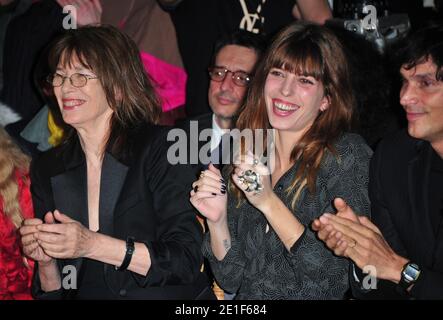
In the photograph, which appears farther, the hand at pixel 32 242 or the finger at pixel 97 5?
the finger at pixel 97 5

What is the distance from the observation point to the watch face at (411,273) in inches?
93.1

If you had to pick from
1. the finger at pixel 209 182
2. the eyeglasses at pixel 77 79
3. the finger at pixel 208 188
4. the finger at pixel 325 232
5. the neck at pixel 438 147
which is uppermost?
the eyeglasses at pixel 77 79

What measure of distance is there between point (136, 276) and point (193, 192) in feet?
1.26

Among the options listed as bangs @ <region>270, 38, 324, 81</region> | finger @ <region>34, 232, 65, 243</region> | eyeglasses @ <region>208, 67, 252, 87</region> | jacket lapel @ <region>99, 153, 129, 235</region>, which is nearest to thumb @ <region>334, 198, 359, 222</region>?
bangs @ <region>270, 38, 324, 81</region>

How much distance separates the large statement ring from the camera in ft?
7.97

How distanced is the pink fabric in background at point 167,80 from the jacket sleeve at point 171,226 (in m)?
1.27

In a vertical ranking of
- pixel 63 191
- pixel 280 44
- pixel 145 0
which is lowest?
pixel 63 191

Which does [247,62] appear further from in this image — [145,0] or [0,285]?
[0,285]

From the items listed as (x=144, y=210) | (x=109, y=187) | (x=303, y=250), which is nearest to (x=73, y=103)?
(x=109, y=187)

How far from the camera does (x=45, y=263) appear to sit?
8.66ft

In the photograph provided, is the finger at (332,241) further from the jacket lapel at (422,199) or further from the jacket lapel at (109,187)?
the jacket lapel at (109,187)

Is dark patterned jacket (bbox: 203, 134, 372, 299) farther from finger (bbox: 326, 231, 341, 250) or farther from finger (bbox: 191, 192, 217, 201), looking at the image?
finger (bbox: 191, 192, 217, 201)

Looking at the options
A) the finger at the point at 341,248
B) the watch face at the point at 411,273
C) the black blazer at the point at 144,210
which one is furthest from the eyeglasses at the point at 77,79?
the watch face at the point at 411,273

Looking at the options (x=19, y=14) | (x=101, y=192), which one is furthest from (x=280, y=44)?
(x=19, y=14)
